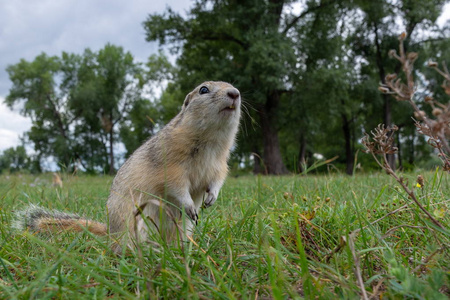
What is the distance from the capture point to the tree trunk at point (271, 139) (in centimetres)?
1794

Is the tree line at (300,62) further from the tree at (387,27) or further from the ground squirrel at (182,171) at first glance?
the ground squirrel at (182,171)

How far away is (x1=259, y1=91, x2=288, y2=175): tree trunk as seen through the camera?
58.9 ft

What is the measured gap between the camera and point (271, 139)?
18.3m

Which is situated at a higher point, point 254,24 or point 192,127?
point 254,24

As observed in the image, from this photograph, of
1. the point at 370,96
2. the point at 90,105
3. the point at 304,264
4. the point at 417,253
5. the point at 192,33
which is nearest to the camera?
the point at 304,264

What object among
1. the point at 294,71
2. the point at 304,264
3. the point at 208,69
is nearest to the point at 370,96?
the point at 294,71

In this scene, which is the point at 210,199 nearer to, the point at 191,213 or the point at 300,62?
the point at 191,213

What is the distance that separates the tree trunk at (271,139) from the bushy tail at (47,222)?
1503cm

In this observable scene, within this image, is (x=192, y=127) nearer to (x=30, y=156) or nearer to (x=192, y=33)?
(x=192, y=33)

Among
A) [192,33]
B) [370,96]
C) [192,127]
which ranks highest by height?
[192,33]

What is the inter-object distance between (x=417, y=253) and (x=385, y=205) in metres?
0.86

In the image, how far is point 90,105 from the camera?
124 ft

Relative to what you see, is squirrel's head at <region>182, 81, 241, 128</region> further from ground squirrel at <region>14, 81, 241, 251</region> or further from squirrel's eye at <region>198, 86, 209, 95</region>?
squirrel's eye at <region>198, 86, 209, 95</region>

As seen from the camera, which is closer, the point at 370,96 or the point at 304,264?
the point at 304,264
